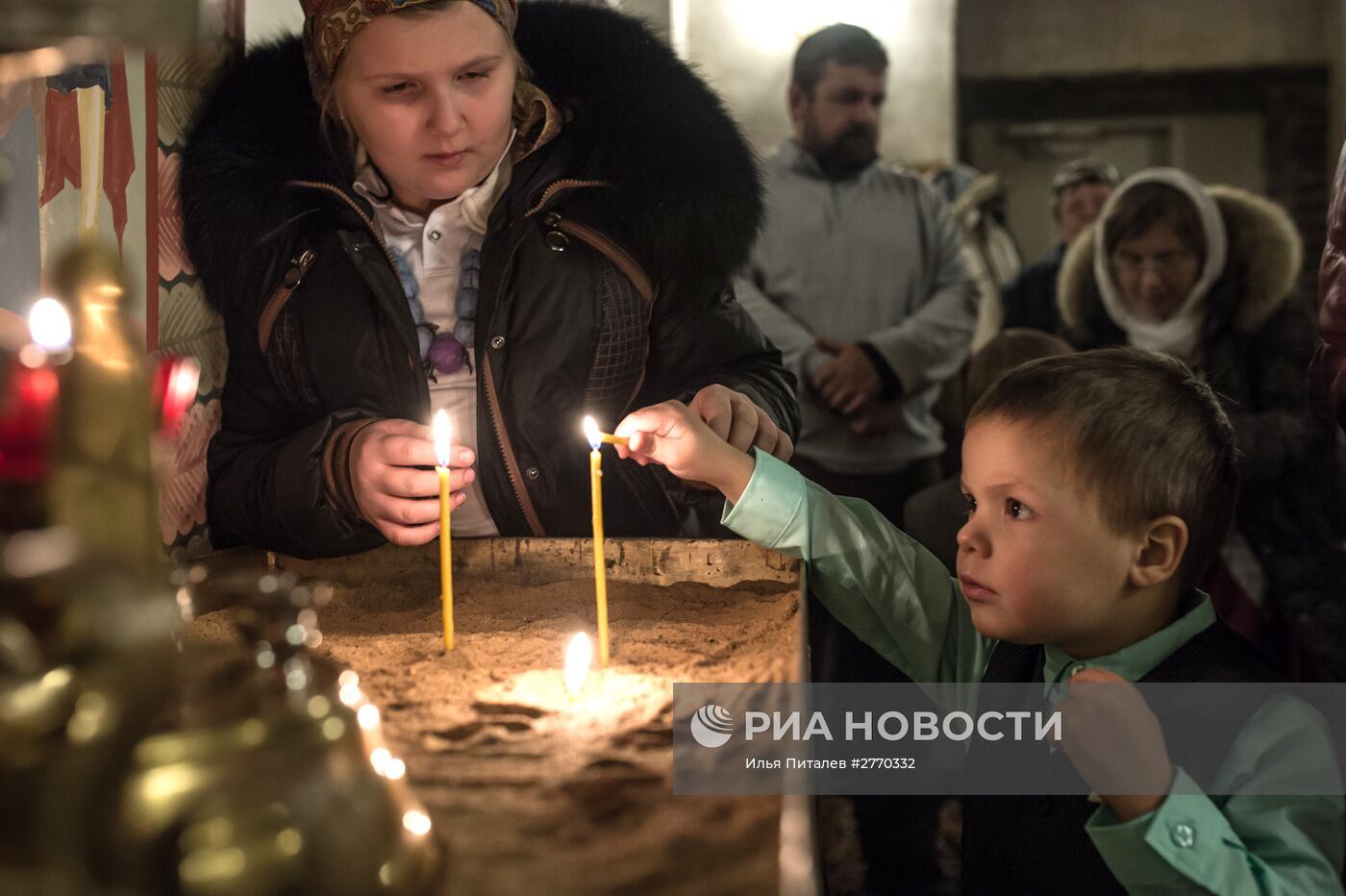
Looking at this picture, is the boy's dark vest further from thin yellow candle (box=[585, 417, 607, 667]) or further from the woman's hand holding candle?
the woman's hand holding candle

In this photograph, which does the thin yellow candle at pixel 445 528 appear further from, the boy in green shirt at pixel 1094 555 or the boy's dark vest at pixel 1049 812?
the boy's dark vest at pixel 1049 812

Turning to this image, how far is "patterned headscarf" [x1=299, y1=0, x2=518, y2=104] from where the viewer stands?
95 centimetres

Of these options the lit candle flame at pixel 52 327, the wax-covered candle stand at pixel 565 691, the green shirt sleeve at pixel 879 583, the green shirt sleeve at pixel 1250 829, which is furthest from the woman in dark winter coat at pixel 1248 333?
the lit candle flame at pixel 52 327

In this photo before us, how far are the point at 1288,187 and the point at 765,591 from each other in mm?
1258

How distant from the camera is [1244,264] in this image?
1.65 metres

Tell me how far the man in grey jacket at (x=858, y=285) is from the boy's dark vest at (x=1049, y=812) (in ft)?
1.22

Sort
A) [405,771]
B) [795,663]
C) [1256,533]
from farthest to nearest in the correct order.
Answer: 1. [1256,533]
2. [795,663]
3. [405,771]

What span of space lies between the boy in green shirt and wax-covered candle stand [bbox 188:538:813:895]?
0.10 m

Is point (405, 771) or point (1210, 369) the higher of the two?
point (1210, 369)

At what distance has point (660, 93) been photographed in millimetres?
1050

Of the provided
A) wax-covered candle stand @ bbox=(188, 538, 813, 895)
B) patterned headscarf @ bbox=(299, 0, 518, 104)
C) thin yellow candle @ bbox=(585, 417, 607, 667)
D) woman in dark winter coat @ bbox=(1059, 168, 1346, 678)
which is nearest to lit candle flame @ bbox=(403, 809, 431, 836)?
wax-covered candle stand @ bbox=(188, 538, 813, 895)

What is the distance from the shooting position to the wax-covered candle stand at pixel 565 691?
521 mm

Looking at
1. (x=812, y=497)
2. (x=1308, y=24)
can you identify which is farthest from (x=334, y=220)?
(x=1308, y=24)

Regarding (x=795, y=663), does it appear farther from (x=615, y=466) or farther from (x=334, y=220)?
(x=334, y=220)
